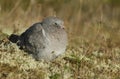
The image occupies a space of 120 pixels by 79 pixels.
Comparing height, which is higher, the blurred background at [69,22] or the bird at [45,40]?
the blurred background at [69,22]

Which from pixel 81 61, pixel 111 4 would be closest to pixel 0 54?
pixel 81 61

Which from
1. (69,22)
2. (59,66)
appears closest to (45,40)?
(59,66)

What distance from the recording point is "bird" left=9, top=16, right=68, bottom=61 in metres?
9.86

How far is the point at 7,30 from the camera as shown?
14.3 m

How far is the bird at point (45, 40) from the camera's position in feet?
32.3

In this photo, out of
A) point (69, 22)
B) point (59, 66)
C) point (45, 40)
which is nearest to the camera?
point (45, 40)

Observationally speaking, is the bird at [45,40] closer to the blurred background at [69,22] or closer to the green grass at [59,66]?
the green grass at [59,66]

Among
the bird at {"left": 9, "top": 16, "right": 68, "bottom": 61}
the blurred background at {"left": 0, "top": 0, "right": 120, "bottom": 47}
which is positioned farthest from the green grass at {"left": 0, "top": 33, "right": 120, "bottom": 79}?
the blurred background at {"left": 0, "top": 0, "right": 120, "bottom": 47}

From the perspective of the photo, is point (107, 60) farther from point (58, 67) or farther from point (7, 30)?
point (7, 30)

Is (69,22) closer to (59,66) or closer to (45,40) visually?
(59,66)

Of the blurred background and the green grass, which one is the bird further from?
the blurred background

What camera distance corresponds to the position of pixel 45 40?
9.91m

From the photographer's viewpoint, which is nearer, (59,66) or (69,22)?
(59,66)

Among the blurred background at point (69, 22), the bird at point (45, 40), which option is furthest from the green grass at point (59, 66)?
the blurred background at point (69, 22)
